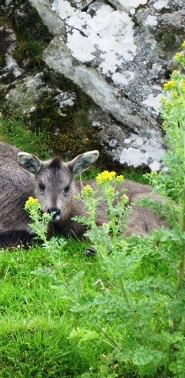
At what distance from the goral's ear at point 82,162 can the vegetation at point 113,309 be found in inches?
98.0

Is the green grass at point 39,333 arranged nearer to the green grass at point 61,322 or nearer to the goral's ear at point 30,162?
the green grass at point 61,322

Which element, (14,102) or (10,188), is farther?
(14,102)

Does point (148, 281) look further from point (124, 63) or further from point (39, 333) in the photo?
point (124, 63)

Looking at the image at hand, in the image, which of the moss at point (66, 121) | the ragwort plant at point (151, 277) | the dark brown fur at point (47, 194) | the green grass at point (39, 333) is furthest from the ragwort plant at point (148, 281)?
the moss at point (66, 121)

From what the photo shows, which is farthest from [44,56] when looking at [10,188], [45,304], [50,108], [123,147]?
[45,304]

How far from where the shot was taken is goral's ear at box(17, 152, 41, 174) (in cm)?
841

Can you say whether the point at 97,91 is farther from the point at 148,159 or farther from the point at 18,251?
the point at 18,251

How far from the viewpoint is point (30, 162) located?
28.1 feet

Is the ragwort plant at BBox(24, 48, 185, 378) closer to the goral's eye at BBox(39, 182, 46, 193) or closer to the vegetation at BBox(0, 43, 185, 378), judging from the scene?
the vegetation at BBox(0, 43, 185, 378)

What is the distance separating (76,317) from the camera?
19.5 feet

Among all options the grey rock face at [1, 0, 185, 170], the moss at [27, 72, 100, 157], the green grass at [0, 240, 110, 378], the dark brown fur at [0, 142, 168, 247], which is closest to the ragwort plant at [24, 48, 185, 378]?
the green grass at [0, 240, 110, 378]

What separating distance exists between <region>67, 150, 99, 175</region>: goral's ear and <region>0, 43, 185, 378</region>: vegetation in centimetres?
249

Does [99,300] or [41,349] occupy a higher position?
[99,300]

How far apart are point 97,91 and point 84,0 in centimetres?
152
